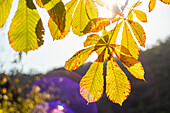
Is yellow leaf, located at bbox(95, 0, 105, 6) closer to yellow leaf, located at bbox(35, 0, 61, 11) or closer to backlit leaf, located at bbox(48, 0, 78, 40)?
backlit leaf, located at bbox(48, 0, 78, 40)

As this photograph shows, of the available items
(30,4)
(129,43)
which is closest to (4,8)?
(30,4)

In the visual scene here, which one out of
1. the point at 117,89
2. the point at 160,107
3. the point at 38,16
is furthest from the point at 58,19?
the point at 160,107

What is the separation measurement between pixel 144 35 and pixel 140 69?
0.12 metres

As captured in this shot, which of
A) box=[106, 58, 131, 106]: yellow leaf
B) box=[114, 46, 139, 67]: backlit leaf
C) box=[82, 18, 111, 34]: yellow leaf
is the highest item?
box=[82, 18, 111, 34]: yellow leaf

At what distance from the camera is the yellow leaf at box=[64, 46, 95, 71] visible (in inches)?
19.7

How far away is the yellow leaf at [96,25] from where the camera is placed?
49cm

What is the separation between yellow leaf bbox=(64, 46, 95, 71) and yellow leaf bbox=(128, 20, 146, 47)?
0.53ft

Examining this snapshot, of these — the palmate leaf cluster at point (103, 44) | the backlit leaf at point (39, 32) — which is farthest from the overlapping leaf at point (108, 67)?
the backlit leaf at point (39, 32)

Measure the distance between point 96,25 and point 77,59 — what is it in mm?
118

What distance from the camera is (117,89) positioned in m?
0.53

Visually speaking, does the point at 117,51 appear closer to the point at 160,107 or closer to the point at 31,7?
the point at 31,7

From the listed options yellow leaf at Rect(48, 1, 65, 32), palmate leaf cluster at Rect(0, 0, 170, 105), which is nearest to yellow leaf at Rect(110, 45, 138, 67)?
palmate leaf cluster at Rect(0, 0, 170, 105)

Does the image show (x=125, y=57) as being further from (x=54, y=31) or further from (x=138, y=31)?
(x=54, y=31)

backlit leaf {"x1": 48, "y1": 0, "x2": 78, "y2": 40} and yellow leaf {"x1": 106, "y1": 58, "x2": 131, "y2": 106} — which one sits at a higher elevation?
backlit leaf {"x1": 48, "y1": 0, "x2": 78, "y2": 40}
